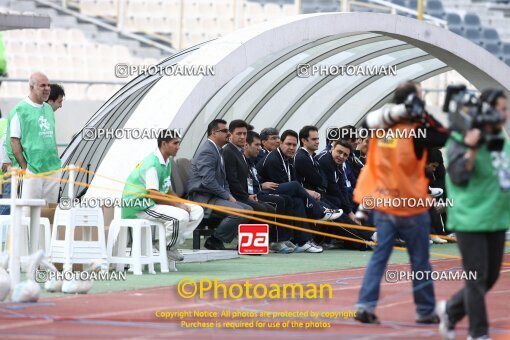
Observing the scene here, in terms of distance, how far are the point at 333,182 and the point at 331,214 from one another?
2.47ft

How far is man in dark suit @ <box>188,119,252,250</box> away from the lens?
1691 cm

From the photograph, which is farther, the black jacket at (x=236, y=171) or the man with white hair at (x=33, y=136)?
the black jacket at (x=236, y=171)

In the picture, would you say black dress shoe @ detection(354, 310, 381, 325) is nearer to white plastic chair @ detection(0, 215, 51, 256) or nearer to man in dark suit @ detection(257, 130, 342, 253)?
white plastic chair @ detection(0, 215, 51, 256)

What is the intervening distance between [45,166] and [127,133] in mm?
1533

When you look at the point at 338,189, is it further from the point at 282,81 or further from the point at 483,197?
the point at 483,197

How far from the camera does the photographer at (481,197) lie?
28.1ft

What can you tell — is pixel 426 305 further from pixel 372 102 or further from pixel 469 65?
pixel 372 102

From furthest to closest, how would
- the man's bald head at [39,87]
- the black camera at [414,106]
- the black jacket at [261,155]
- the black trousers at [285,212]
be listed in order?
the black jacket at [261,155], the black trousers at [285,212], the man's bald head at [39,87], the black camera at [414,106]

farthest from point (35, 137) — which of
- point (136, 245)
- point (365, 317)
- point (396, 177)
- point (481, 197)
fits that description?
point (481, 197)

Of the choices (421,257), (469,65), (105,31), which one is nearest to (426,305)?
(421,257)

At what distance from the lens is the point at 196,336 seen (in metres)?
8.97

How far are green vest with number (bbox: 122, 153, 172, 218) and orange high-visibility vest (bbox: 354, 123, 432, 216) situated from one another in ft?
15.4

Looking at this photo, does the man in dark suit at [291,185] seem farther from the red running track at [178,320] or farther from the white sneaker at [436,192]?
the red running track at [178,320]

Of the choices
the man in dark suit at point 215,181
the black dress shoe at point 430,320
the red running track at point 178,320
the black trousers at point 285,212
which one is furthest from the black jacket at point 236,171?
the black dress shoe at point 430,320
